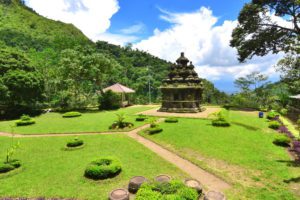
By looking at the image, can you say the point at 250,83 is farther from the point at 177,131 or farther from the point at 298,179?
the point at 298,179

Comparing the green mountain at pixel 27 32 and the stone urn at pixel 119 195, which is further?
the green mountain at pixel 27 32

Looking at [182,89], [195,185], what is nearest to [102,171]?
[195,185]

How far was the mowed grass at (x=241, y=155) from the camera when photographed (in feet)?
28.6

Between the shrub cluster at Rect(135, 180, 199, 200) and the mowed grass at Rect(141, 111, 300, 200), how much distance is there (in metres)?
2.40

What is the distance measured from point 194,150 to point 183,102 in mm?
16411

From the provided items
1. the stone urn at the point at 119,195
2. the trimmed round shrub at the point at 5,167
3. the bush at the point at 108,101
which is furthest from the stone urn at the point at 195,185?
the bush at the point at 108,101

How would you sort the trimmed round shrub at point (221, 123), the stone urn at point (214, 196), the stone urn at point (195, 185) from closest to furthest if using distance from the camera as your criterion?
1. the stone urn at point (214, 196)
2. the stone urn at point (195, 185)
3. the trimmed round shrub at point (221, 123)

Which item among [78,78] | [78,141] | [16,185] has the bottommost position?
[16,185]

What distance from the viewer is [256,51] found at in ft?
99.4

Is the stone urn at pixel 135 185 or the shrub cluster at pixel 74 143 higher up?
the shrub cluster at pixel 74 143

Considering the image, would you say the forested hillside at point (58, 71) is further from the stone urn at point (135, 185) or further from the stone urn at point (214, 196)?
the stone urn at point (214, 196)

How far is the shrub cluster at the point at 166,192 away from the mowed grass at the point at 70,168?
6.35 ft

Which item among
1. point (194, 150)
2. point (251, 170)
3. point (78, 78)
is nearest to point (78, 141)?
point (194, 150)

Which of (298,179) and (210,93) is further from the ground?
(210,93)
